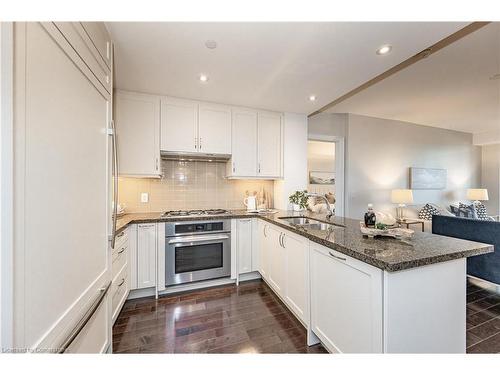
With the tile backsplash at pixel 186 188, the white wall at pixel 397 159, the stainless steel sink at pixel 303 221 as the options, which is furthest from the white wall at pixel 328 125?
the stainless steel sink at pixel 303 221

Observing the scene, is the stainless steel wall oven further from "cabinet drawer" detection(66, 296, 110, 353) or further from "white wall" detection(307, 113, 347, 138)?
"white wall" detection(307, 113, 347, 138)

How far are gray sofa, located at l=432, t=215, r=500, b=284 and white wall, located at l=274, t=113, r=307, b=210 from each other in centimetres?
183

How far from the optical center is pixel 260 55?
5.47 ft

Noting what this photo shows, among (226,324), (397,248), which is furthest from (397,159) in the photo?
(226,324)

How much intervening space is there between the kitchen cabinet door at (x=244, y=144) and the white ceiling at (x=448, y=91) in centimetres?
168

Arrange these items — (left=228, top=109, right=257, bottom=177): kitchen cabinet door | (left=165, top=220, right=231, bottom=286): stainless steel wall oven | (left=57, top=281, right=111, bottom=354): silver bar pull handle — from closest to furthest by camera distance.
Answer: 1. (left=57, top=281, right=111, bottom=354): silver bar pull handle
2. (left=165, top=220, right=231, bottom=286): stainless steel wall oven
3. (left=228, top=109, right=257, bottom=177): kitchen cabinet door

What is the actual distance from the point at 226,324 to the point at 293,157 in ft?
7.47

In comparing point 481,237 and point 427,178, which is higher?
point 427,178

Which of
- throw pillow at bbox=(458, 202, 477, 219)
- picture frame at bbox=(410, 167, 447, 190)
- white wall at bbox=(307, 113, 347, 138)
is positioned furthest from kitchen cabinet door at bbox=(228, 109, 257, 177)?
throw pillow at bbox=(458, 202, 477, 219)

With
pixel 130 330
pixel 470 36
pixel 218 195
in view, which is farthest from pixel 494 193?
pixel 130 330

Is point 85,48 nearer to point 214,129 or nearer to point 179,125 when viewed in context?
point 179,125

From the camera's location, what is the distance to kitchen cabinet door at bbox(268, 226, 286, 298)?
1.99 metres
